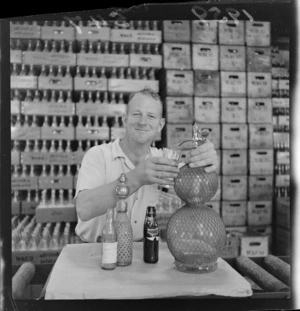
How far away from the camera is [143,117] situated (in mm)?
→ 1844

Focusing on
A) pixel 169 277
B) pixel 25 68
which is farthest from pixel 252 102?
pixel 169 277

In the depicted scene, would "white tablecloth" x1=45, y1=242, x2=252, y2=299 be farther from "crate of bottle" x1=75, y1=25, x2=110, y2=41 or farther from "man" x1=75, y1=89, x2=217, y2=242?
"crate of bottle" x1=75, y1=25, x2=110, y2=41

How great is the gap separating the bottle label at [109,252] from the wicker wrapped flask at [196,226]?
0.59ft

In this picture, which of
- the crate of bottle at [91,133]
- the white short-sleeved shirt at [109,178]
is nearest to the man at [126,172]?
the white short-sleeved shirt at [109,178]

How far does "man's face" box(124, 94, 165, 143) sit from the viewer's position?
6.01 feet

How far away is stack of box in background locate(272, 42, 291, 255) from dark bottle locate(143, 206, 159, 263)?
2.29 meters

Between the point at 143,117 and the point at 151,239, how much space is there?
2.13 ft

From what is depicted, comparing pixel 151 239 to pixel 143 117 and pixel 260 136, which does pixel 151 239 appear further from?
pixel 260 136

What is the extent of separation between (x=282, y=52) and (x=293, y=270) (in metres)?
2.60

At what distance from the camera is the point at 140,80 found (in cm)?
316

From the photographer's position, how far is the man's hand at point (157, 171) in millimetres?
1320

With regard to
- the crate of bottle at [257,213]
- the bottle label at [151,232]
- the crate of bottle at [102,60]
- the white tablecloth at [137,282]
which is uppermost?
the crate of bottle at [102,60]

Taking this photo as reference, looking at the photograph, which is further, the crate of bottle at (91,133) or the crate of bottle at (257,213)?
the crate of bottle at (257,213)

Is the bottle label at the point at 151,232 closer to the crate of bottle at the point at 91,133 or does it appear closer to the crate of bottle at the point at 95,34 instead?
the crate of bottle at the point at 91,133
